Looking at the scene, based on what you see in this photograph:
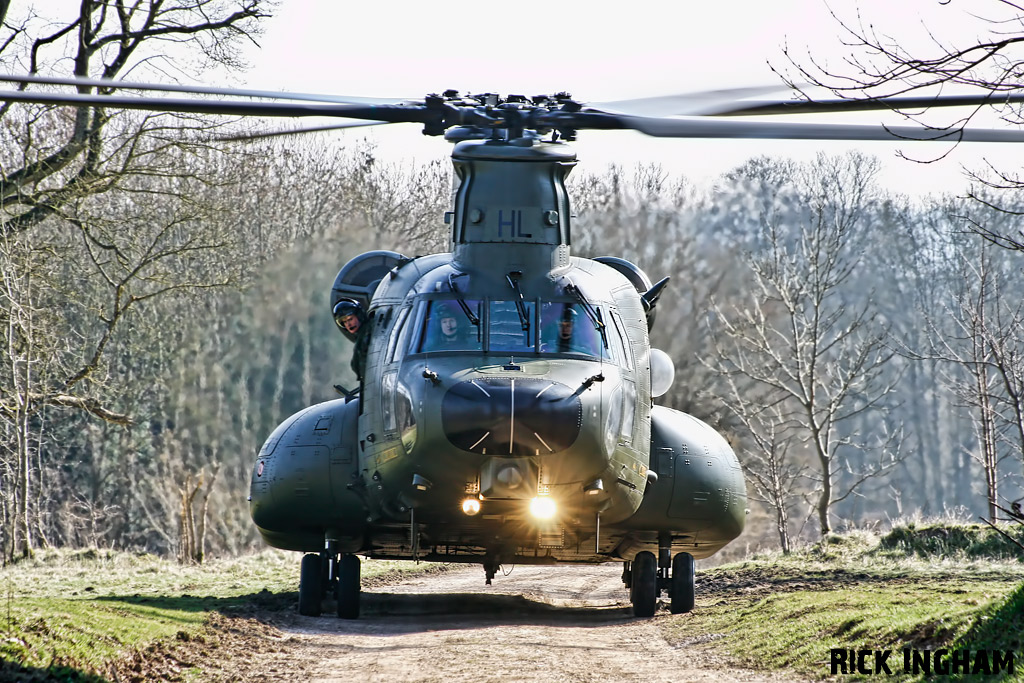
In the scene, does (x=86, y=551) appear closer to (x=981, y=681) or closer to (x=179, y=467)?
(x=179, y=467)

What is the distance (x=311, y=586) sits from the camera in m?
13.7

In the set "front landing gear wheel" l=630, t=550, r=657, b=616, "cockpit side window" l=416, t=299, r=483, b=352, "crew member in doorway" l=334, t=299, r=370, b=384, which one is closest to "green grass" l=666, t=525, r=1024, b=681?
"front landing gear wheel" l=630, t=550, r=657, b=616

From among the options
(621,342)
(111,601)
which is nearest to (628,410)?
(621,342)

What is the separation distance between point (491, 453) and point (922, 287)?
138ft

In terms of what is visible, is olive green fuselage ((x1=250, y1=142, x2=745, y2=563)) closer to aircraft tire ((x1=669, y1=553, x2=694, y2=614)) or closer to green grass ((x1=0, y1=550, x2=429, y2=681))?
aircraft tire ((x1=669, y1=553, x2=694, y2=614))

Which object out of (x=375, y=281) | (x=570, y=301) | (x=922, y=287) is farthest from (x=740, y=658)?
(x=922, y=287)

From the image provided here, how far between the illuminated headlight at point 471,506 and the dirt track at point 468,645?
118 cm

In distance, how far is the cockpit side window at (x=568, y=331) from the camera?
1165 cm

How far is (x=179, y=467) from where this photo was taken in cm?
3312

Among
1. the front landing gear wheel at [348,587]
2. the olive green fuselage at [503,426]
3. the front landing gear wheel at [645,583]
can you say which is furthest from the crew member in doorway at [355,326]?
the front landing gear wheel at [645,583]

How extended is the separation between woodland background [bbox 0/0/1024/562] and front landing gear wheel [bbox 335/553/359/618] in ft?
34.1

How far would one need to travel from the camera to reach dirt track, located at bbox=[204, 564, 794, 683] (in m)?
9.42

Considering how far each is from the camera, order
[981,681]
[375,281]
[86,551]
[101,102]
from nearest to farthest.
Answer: [981,681], [101,102], [375,281], [86,551]

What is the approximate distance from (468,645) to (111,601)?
4.58 m
